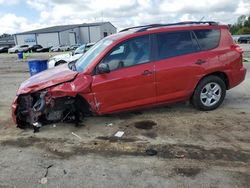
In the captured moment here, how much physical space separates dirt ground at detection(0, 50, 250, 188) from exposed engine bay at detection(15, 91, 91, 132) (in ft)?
0.63

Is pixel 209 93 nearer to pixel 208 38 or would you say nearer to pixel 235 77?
pixel 235 77

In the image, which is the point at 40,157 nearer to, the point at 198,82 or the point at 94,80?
the point at 94,80

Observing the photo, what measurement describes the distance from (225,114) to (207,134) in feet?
4.34

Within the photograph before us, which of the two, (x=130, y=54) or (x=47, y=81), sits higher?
(x=130, y=54)

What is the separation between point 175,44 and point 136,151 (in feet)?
8.60

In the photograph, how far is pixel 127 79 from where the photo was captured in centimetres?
568

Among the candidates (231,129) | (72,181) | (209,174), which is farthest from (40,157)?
(231,129)

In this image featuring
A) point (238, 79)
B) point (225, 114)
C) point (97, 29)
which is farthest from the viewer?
point (97, 29)

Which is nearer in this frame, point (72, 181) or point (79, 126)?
point (72, 181)

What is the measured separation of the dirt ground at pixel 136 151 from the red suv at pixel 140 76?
1.20 ft

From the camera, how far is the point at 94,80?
5566 millimetres

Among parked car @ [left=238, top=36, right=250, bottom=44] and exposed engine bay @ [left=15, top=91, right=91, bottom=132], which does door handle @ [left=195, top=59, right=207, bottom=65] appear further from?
parked car @ [left=238, top=36, right=250, bottom=44]

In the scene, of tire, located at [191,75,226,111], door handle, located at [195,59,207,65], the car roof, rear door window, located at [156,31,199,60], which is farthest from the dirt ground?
the car roof

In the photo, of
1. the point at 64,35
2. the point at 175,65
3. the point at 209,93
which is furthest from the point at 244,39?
the point at 175,65
